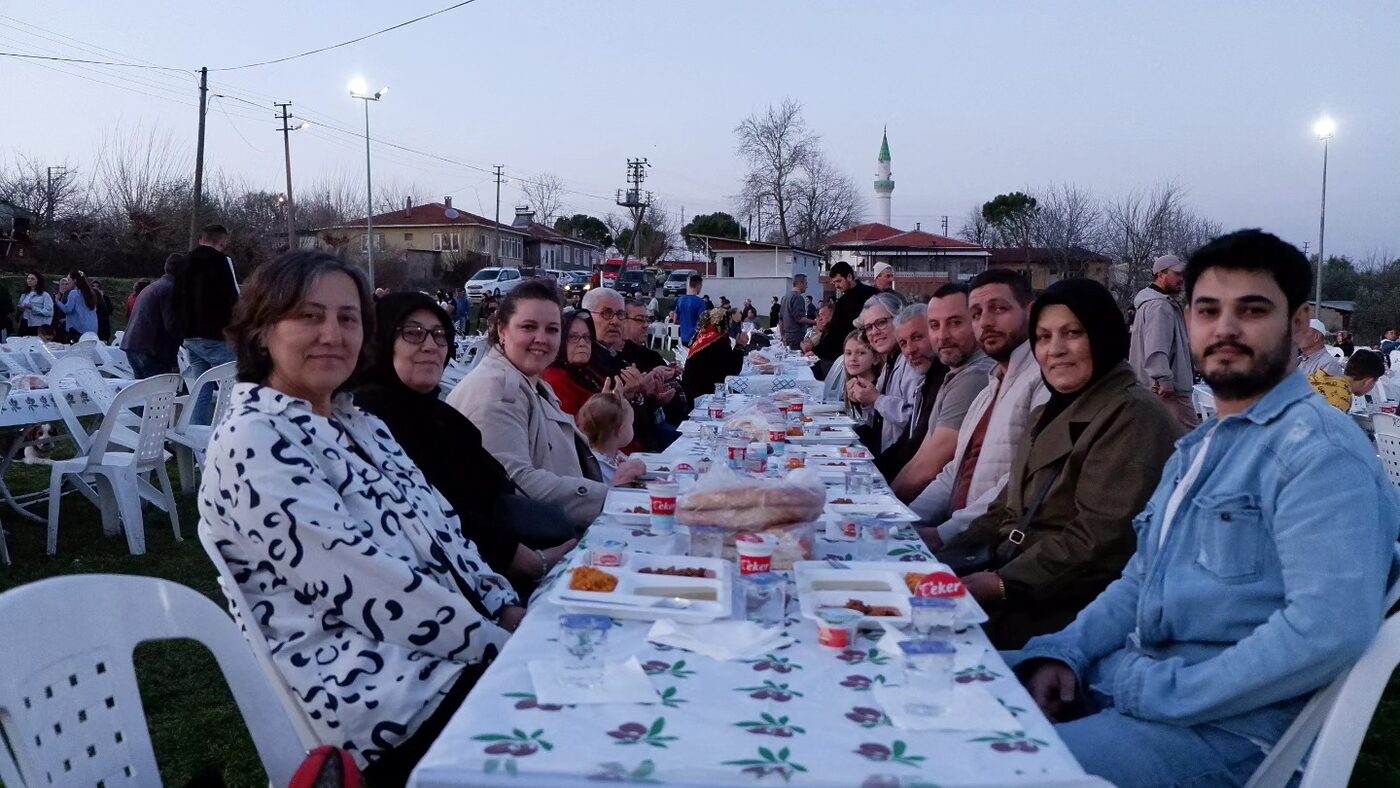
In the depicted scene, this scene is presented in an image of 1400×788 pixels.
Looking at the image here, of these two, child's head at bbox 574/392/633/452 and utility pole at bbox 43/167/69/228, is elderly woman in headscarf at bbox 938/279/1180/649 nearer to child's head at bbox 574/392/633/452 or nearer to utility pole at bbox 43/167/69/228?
child's head at bbox 574/392/633/452

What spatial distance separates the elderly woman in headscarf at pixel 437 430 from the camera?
336cm

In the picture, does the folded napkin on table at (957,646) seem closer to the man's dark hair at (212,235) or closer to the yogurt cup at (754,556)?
the yogurt cup at (754,556)

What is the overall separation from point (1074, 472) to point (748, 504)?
105 centimetres

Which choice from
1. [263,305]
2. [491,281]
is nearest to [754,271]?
[491,281]

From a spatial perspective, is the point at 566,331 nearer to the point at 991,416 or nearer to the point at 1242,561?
the point at 991,416

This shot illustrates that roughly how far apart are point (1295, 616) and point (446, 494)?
8.23 ft

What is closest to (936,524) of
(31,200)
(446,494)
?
(446,494)

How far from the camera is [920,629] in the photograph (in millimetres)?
2008

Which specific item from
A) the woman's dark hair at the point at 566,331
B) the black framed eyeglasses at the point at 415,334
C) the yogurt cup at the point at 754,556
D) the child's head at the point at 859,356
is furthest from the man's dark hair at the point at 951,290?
the yogurt cup at the point at 754,556

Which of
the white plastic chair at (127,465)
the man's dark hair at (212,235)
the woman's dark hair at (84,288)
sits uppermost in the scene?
the man's dark hair at (212,235)

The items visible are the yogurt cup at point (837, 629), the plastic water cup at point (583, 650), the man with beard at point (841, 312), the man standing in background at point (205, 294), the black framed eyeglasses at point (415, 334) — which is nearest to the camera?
the plastic water cup at point (583, 650)

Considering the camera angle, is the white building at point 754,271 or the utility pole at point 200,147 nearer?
the utility pole at point 200,147

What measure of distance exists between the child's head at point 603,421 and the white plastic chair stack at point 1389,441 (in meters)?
4.06

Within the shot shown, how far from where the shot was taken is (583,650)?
175 cm
